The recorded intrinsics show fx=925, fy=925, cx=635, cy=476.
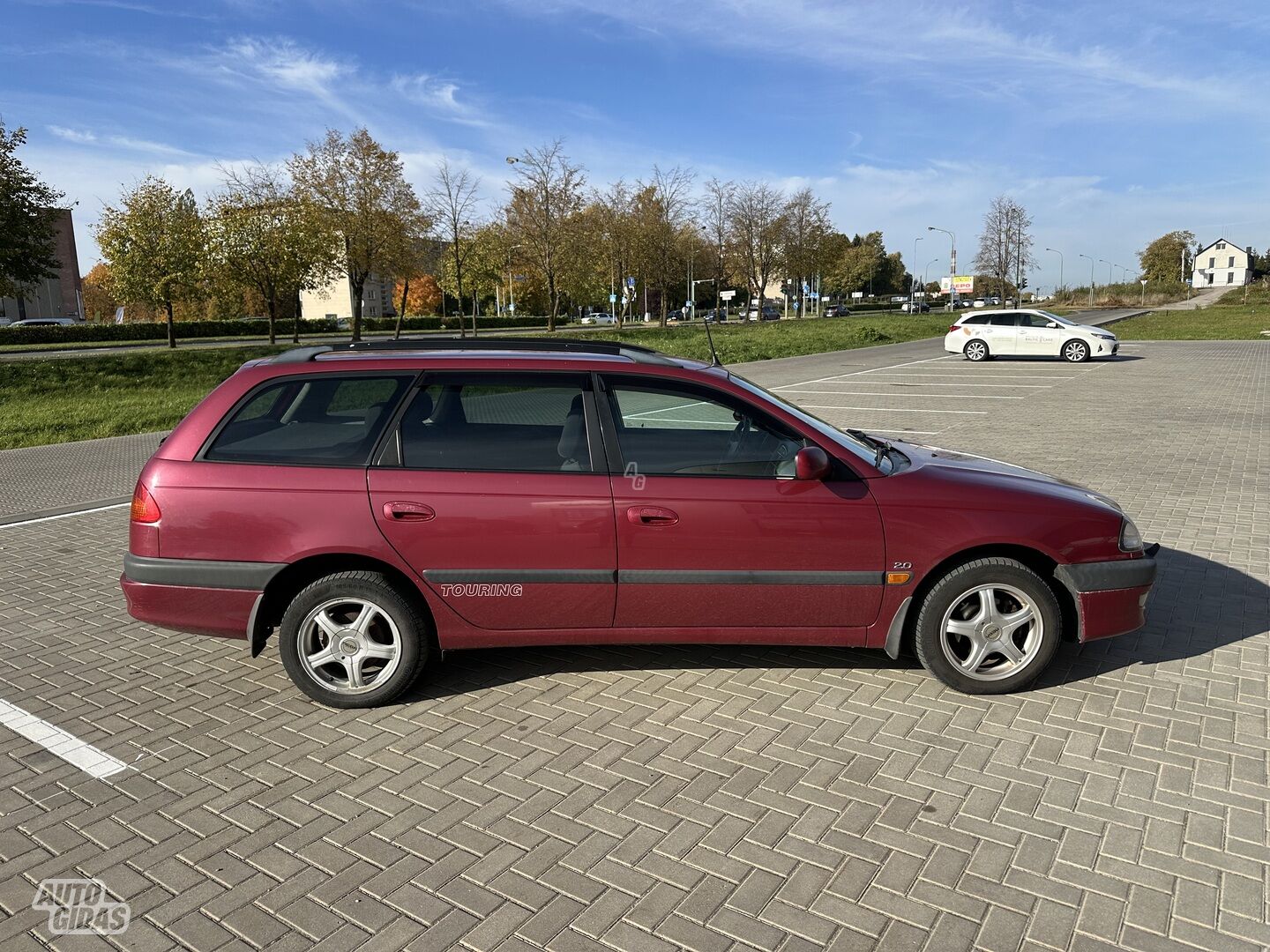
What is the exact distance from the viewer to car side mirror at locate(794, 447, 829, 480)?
4047mm

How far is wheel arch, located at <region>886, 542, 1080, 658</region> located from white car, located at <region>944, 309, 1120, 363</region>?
80.7 feet

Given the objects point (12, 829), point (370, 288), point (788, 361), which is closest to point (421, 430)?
point (12, 829)

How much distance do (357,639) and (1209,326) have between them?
49756 mm

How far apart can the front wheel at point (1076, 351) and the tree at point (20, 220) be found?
2954 cm

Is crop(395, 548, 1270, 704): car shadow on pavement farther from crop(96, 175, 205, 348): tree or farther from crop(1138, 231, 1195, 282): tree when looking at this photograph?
crop(1138, 231, 1195, 282): tree

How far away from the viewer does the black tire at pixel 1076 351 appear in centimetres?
2659

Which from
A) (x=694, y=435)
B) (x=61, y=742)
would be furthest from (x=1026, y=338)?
(x=61, y=742)

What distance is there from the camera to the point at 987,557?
4.18 meters

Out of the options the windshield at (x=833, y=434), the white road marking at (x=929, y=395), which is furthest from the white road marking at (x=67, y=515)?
the white road marking at (x=929, y=395)

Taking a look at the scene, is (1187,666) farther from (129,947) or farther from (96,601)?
(96,601)

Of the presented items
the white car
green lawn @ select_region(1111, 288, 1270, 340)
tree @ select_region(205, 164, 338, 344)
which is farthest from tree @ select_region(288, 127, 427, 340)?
green lawn @ select_region(1111, 288, 1270, 340)

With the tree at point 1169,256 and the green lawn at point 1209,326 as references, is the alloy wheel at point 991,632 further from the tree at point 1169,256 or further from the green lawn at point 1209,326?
the tree at point 1169,256

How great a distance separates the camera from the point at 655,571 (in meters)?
4.11

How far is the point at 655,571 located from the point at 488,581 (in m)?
0.74
